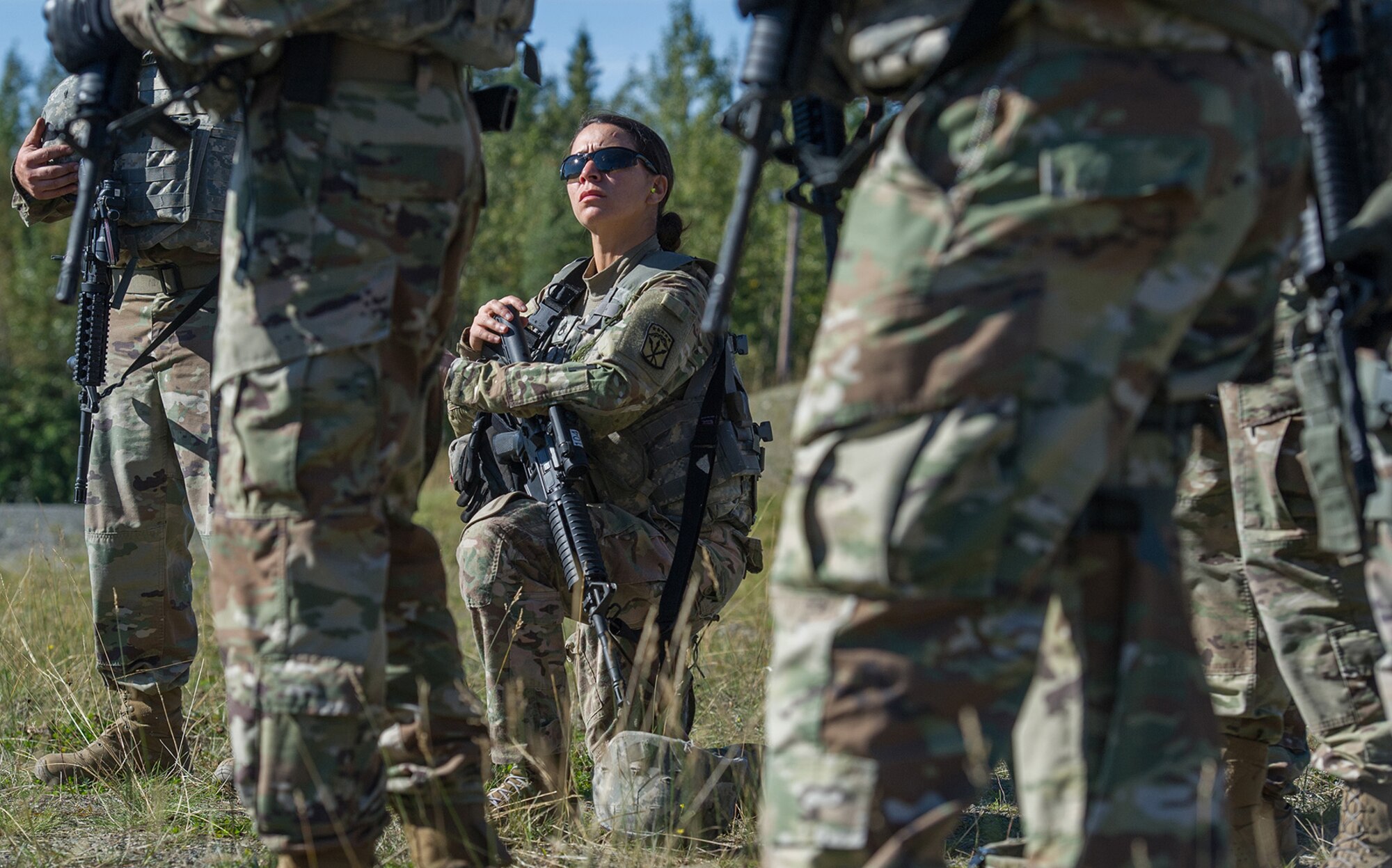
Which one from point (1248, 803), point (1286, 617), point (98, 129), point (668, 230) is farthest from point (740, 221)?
point (668, 230)

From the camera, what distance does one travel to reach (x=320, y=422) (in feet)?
7.29

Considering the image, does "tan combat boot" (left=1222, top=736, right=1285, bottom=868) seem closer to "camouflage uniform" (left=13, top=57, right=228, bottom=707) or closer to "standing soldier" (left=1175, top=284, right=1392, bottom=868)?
"standing soldier" (left=1175, top=284, right=1392, bottom=868)

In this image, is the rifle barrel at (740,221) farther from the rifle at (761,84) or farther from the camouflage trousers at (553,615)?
the camouflage trousers at (553,615)

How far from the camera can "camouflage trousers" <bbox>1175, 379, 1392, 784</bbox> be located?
2.68 m

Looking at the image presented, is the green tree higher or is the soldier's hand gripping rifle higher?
the green tree

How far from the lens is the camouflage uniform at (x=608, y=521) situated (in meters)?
3.57

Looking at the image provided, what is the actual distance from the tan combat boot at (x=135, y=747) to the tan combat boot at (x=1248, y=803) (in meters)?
2.72

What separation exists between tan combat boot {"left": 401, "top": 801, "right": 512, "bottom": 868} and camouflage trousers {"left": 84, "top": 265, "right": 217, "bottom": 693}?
5.12ft

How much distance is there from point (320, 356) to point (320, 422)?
0.11 meters

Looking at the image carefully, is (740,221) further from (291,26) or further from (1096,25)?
(291,26)

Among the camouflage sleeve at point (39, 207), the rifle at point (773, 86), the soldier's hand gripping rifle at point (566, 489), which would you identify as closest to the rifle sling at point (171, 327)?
the camouflage sleeve at point (39, 207)

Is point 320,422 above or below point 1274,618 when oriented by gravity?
above

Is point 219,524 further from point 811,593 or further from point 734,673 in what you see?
point 734,673

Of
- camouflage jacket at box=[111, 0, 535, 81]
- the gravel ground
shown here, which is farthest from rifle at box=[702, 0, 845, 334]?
the gravel ground
